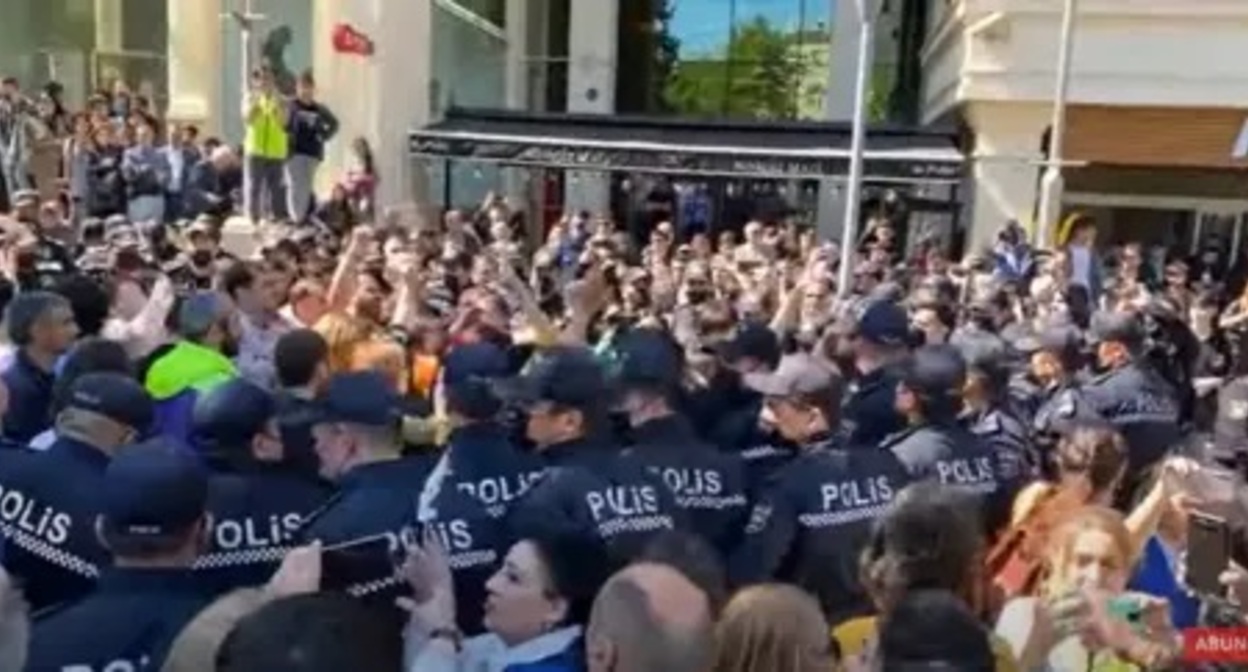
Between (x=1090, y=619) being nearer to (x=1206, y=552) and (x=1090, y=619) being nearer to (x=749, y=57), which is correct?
(x=1206, y=552)

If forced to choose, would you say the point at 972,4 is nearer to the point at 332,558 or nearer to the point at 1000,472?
the point at 1000,472

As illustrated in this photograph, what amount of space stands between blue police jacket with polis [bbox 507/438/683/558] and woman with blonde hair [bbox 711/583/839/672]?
787 millimetres

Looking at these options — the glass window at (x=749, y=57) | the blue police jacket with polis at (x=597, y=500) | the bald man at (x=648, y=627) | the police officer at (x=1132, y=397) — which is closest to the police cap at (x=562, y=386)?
the blue police jacket with polis at (x=597, y=500)

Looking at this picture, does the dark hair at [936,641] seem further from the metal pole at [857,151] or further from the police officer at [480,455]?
the metal pole at [857,151]

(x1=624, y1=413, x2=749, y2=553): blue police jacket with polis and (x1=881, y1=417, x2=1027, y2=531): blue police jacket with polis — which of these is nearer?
(x1=624, y1=413, x2=749, y2=553): blue police jacket with polis

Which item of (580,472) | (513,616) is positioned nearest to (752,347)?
(580,472)

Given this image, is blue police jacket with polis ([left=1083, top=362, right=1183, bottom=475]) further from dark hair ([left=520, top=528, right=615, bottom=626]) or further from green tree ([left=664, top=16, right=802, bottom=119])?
green tree ([left=664, top=16, right=802, bottom=119])

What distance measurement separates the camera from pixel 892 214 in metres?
22.3

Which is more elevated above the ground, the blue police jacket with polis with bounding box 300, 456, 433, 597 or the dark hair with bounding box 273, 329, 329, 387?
the dark hair with bounding box 273, 329, 329, 387

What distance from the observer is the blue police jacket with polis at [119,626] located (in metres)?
3.45

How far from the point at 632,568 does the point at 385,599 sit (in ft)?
2.07

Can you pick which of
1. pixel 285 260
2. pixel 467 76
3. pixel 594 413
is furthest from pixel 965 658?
pixel 467 76

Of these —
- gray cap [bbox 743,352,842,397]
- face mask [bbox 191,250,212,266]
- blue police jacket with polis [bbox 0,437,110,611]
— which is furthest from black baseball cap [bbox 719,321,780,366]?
face mask [bbox 191,250,212,266]

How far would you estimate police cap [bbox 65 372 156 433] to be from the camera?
4.85 metres
